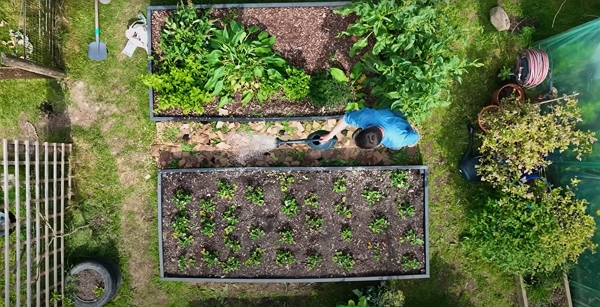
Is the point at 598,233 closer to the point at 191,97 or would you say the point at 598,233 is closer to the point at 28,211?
the point at 191,97

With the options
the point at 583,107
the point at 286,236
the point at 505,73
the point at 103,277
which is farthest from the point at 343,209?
the point at 103,277

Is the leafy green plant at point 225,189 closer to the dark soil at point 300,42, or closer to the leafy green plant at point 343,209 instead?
the dark soil at point 300,42

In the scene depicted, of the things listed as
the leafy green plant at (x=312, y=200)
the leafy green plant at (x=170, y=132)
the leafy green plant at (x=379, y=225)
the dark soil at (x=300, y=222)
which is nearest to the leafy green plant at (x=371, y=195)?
the dark soil at (x=300, y=222)

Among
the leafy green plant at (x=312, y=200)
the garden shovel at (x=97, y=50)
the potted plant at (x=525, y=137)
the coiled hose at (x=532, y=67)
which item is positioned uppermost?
the garden shovel at (x=97, y=50)

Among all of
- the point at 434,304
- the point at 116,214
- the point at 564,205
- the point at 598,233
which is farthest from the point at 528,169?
the point at 116,214

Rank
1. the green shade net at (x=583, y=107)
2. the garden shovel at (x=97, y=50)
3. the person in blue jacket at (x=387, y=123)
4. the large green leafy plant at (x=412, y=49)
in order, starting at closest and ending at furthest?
the person in blue jacket at (x=387, y=123) → the large green leafy plant at (x=412, y=49) → the green shade net at (x=583, y=107) → the garden shovel at (x=97, y=50)

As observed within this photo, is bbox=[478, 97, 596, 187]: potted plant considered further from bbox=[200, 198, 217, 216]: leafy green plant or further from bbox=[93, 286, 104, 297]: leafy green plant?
bbox=[93, 286, 104, 297]: leafy green plant

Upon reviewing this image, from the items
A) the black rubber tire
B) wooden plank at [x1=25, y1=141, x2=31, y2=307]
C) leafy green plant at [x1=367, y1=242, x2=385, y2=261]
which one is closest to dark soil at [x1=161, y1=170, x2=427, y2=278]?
leafy green plant at [x1=367, y1=242, x2=385, y2=261]
